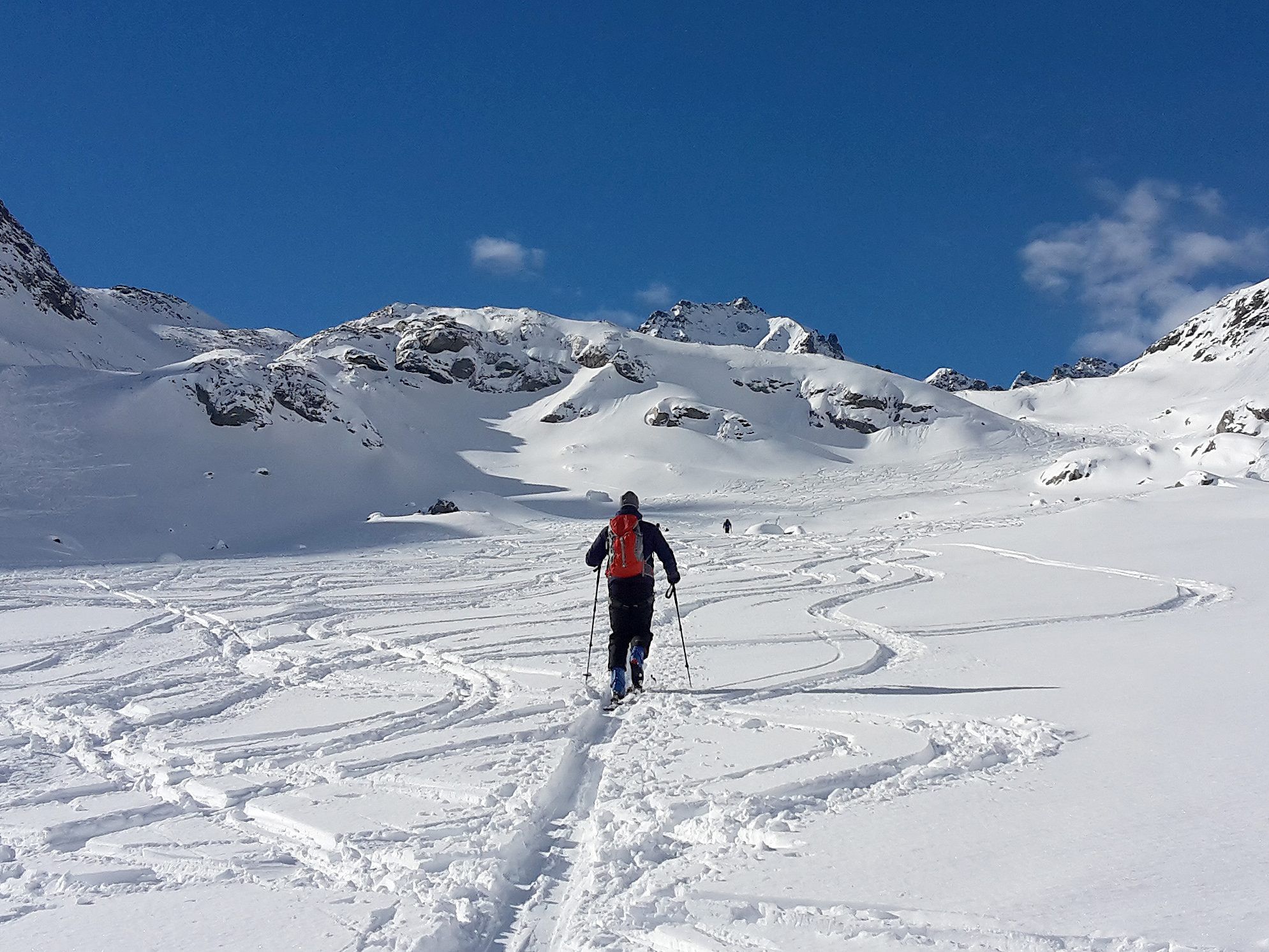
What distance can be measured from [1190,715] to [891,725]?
1.71 m

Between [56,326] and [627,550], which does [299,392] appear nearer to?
[56,326]

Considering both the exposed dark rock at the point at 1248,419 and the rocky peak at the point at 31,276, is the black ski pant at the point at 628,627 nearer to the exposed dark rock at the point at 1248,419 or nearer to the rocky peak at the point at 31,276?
the exposed dark rock at the point at 1248,419

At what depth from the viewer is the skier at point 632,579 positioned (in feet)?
21.0

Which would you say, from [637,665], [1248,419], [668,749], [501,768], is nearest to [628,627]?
[637,665]

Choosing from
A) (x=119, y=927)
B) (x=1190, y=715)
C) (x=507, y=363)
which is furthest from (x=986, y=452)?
(x=119, y=927)

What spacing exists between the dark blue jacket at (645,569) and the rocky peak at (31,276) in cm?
5773

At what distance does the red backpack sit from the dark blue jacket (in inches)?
1.3

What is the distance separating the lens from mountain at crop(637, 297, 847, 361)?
15150 cm

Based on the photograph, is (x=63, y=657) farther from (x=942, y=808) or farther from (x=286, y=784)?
(x=942, y=808)

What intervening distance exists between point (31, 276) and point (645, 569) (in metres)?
64.2

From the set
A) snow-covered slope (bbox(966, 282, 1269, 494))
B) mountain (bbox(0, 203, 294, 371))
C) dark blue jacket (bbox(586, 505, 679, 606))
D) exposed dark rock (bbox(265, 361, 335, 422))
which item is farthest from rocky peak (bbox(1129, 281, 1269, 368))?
mountain (bbox(0, 203, 294, 371))

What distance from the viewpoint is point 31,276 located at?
52.7 metres

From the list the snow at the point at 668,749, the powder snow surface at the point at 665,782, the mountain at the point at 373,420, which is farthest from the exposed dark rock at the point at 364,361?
the powder snow surface at the point at 665,782

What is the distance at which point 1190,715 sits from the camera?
4.50 meters
